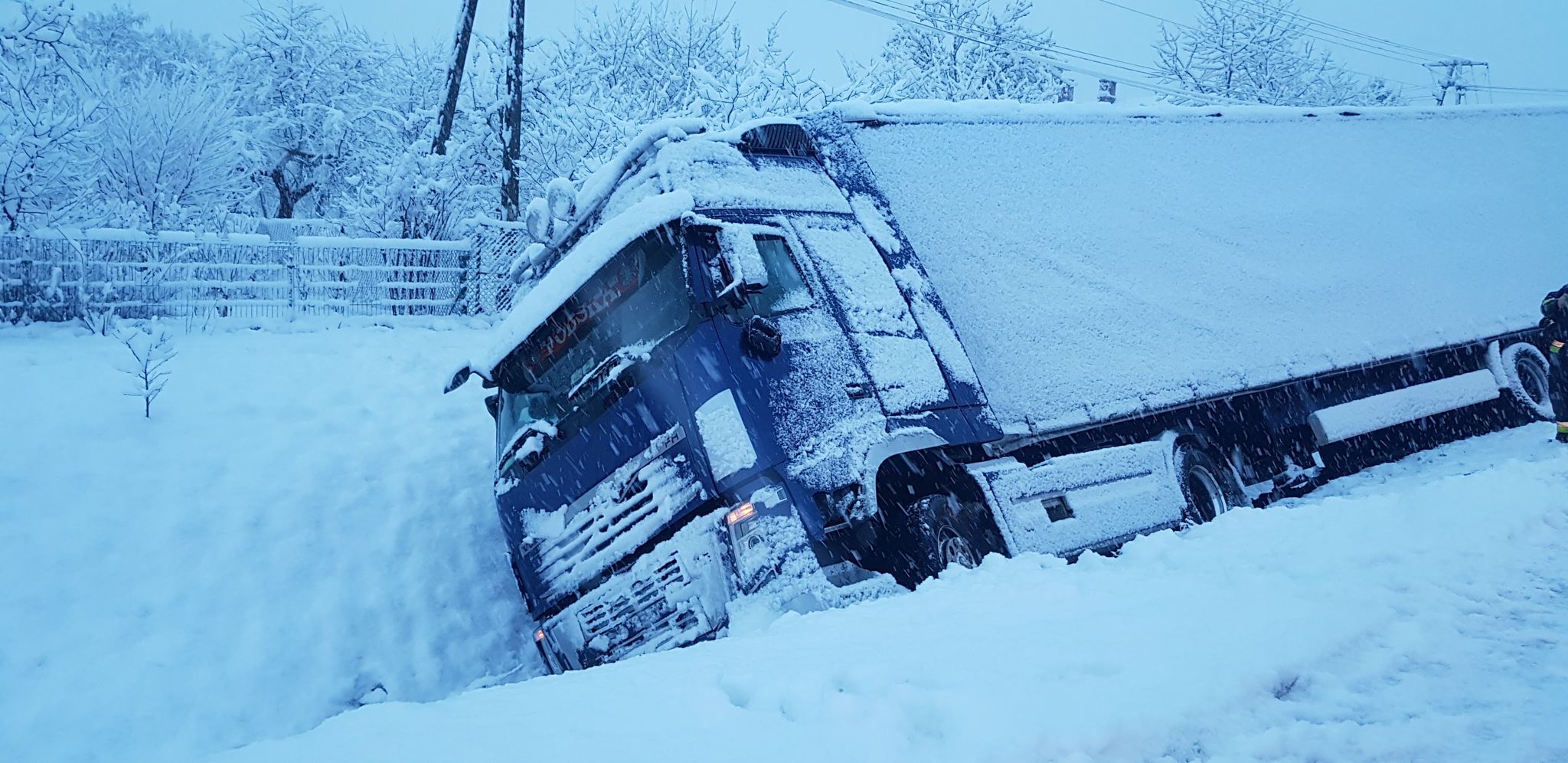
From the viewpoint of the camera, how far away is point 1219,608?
10.4ft

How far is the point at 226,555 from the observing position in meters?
6.23

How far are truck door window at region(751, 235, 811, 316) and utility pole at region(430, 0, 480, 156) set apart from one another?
1120cm

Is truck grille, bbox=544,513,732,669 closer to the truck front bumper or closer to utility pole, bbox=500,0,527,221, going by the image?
the truck front bumper

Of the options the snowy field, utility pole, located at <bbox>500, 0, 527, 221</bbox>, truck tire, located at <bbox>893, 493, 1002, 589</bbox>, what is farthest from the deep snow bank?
utility pole, located at <bbox>500, 0, 527, 221</bbox>

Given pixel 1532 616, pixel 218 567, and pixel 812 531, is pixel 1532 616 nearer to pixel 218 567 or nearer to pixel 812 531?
pixel 812 531

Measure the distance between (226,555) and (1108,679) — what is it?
6.01m

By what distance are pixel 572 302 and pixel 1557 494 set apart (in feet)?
17.0

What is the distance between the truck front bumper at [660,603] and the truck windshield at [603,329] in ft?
2.90

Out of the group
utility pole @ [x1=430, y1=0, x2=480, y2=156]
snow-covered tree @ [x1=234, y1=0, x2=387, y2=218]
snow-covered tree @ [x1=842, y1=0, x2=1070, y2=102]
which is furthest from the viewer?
snow-covered tree @ [x1=842, y1=0, x2=1070, y2=102]

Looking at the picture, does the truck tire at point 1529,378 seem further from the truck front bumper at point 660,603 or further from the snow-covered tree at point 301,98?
the snow-covered tree at point 301,98

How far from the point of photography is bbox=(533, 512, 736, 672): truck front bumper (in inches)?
159

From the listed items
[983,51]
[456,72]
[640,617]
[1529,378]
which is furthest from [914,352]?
[983,51]

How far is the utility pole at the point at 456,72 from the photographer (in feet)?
46.2

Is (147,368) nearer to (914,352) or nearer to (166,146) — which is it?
(914,352)
